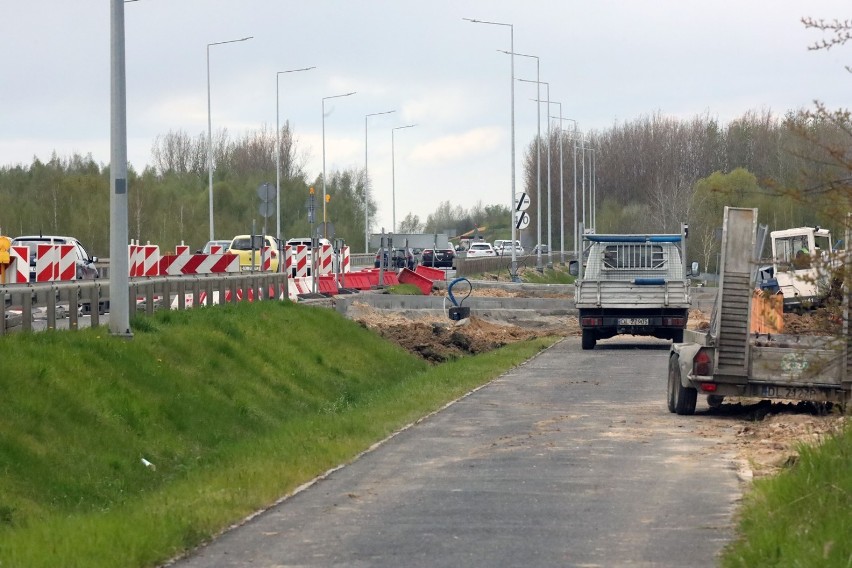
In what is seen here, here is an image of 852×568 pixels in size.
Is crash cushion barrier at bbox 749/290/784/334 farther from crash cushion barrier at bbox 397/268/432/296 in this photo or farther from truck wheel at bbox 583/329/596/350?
crash cushion barrier at bbox 397/268/432/296

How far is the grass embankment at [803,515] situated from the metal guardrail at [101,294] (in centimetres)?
962

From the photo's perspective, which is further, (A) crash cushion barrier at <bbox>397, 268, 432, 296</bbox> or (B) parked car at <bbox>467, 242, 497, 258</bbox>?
(B) parked car at <bbox>467, 242, 497, 258</bbox>

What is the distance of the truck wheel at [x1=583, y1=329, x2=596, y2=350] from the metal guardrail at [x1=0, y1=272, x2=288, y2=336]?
21.7ft

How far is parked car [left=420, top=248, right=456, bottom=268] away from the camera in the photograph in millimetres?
81688

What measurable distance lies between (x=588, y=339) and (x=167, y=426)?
596 inches

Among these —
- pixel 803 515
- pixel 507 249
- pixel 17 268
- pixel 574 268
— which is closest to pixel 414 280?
pixel 574 268

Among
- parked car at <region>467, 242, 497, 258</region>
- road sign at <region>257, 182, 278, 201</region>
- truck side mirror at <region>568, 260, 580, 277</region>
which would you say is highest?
road sign at <region>257, 182, 278, 201</region>

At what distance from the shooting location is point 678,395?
677 inches

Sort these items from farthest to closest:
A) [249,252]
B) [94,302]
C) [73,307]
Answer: [249,252] < [94,302] < [73,307]

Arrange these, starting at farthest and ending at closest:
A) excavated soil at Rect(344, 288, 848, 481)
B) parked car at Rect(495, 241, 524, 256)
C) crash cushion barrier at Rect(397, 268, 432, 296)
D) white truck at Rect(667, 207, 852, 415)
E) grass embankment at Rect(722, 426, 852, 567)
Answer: parked car at Rect(495, 241, 524, 256), crash cushion barrier at Rect(397, 268, 432, 296), white truck at Rect(667, 207, 852, 415), excavated soil at Rect(344, 288, 848, 481), grass embankment at Rect(722, 426, 852, 567)

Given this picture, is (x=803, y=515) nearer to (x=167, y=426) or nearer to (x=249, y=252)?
(x=167, y=426)

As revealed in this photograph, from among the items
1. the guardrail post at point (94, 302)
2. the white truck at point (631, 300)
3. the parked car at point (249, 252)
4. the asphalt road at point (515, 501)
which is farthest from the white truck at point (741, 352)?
the parked car at point (249, 252)

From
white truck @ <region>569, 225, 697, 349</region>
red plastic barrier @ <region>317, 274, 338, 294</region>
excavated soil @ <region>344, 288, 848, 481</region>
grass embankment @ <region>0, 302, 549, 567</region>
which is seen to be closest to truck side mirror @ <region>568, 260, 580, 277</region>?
white truck @ <region>569, 225, 697, 349</region>

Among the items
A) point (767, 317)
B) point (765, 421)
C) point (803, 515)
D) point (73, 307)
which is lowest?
point (765, 421)
